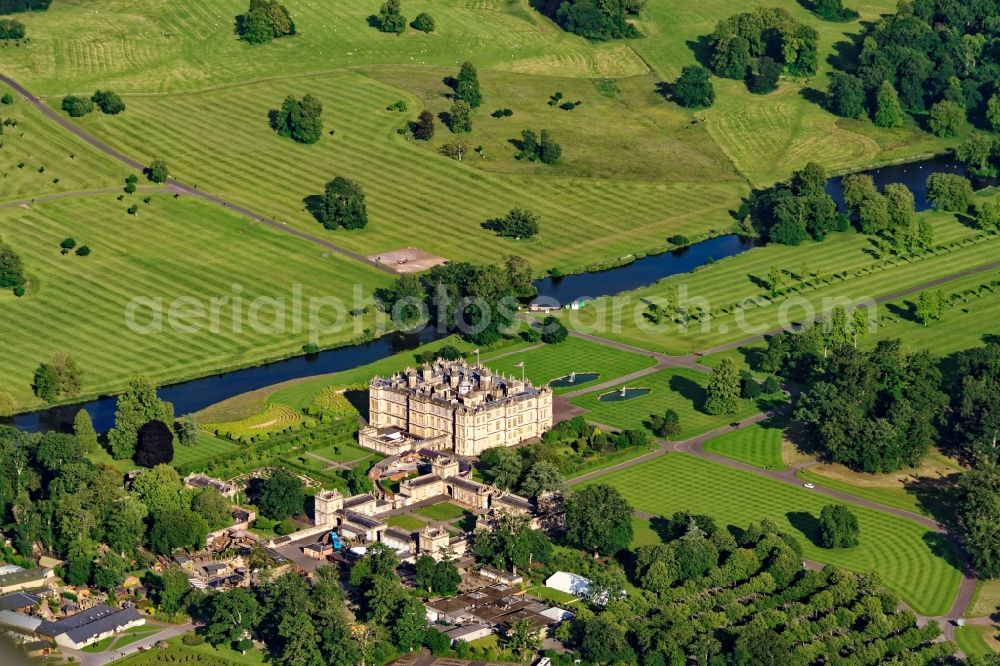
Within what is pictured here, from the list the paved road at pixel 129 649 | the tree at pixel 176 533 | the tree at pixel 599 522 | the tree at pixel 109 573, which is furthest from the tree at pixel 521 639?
the tree at pixel 109 573

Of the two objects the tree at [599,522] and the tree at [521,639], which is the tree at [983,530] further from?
the tree at [521,639]

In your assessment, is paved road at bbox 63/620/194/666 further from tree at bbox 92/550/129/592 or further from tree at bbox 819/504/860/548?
tree at bbox 819/504/860/548

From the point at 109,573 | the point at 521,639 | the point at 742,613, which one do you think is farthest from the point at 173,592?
the point at 742,613

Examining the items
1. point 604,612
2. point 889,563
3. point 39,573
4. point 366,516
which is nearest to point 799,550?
point 889,563

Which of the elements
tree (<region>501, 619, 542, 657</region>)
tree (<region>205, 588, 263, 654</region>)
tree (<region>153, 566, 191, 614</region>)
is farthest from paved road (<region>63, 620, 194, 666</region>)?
tree (<region>501, 619, 542, 657</region>)

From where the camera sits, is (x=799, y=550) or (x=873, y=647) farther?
(x=799, y=550)

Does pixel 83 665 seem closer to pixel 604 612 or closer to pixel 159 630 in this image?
pixel 159 630
